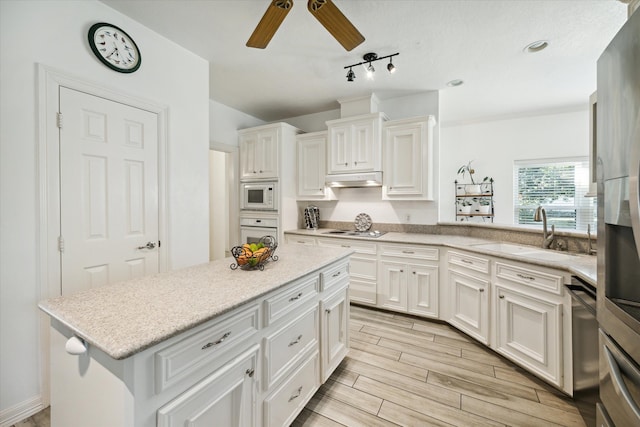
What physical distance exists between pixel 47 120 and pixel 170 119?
88cm

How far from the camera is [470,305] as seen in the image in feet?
8.46

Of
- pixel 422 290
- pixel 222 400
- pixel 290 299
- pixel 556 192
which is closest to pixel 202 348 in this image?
pixel 222 400

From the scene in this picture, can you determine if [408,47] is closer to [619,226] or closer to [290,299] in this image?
[619,226]

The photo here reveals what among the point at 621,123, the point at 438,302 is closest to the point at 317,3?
the point at 621,123

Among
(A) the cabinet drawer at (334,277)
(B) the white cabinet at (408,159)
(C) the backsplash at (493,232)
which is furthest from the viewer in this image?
(B) the white cabinet at (408,159)

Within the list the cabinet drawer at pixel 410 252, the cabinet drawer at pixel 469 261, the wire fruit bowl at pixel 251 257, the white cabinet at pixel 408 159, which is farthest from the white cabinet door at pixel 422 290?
the wire fruit bowl at pixel 251 257

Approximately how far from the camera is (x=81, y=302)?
1074mm

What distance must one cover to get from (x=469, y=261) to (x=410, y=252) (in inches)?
25.2

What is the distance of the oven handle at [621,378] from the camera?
0.77 m

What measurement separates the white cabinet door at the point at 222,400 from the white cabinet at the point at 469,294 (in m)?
2.13

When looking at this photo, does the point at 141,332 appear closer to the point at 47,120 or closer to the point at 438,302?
the point at 47,120

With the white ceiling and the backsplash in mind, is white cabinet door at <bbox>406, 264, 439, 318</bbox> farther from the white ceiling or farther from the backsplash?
the white ceiling

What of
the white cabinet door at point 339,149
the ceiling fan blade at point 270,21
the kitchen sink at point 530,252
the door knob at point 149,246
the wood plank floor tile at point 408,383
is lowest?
the wood plank floor tile at point 408,383

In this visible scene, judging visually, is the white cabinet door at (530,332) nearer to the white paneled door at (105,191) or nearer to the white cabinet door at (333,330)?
the white cabinet door at (333,330)
